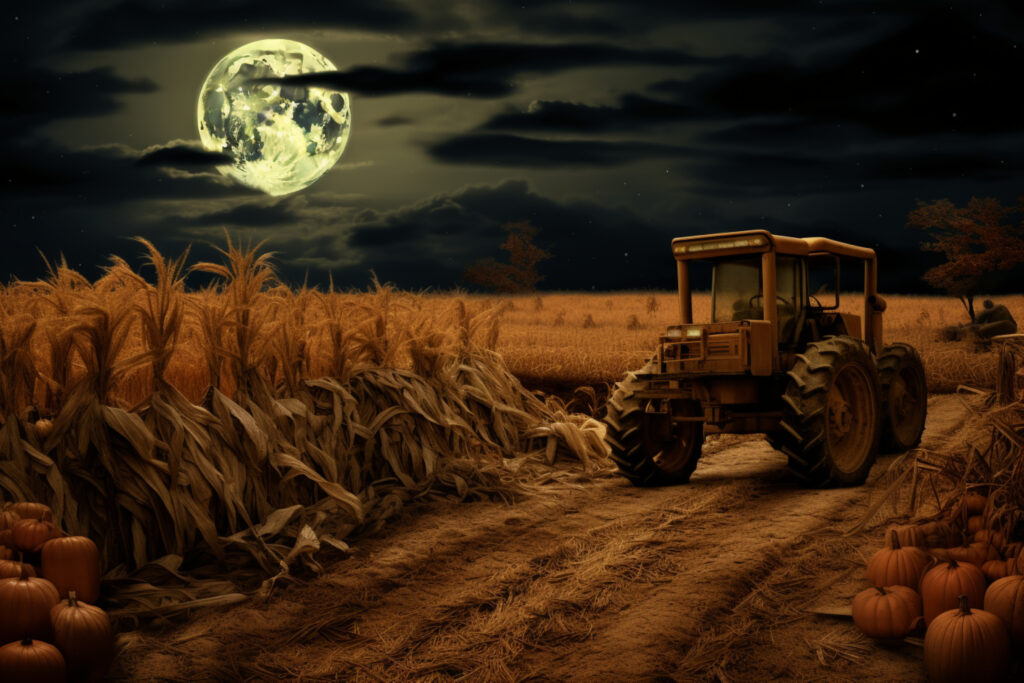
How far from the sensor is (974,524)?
201 inches

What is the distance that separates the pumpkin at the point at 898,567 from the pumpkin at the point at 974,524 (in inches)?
13.9

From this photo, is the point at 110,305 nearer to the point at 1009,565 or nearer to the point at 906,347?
the point at 1009,565

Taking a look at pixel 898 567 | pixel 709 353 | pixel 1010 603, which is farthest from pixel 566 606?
pixel 709 353

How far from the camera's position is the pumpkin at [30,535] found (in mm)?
4758

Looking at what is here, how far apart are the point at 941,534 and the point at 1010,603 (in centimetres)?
89

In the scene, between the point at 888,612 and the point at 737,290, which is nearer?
the point at 888,612

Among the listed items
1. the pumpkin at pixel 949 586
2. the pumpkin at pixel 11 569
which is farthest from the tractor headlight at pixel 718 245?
the pumpkin at pixel 11 569

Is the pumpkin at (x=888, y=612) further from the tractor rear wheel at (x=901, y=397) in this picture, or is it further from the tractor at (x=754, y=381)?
the tractor rear wheel at (x=901, y=397)

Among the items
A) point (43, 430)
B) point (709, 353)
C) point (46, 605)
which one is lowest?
point (46, 605)

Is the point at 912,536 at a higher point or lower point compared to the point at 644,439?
lower

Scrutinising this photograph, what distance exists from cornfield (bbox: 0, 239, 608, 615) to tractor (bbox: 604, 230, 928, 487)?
1.02 metres

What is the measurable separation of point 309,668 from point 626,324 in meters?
19.0

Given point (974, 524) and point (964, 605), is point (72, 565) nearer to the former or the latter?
point (964, 605)

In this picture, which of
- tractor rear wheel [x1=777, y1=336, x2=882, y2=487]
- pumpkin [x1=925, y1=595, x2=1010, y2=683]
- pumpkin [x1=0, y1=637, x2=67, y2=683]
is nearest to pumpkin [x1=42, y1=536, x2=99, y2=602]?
pumpkin [x1=0, y1=637, x2=67, y2=683]
